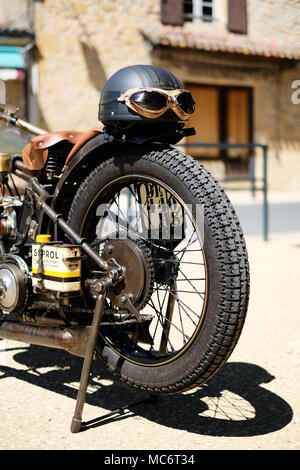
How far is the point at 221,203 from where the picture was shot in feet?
8.30

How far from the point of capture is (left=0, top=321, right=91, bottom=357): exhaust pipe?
2.78 meters

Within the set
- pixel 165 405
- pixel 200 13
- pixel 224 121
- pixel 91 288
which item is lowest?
pixel 165 405

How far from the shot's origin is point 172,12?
15359mm

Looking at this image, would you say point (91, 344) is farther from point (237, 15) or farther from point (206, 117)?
point (237, 15)

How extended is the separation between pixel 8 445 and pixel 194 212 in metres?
1.12

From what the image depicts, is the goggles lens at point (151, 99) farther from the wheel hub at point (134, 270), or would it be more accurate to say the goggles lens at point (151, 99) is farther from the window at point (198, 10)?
the window at point (198, 10)

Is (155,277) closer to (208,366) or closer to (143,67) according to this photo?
(208,366)

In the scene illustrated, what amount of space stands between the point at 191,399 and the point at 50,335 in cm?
71

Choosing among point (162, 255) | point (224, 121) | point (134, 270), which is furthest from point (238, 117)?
point (134, 270)

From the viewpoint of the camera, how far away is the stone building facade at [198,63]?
13789 millimetres

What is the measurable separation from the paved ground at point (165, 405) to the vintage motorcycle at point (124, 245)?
0.54 feet

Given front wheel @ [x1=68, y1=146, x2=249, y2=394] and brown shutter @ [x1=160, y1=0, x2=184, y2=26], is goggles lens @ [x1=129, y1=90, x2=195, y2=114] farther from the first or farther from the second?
brown shutter @ [x1=160, y1=0, x2=184, y2=26]

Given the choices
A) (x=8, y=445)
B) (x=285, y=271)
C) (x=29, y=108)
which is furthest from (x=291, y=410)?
(x=29, y=108)

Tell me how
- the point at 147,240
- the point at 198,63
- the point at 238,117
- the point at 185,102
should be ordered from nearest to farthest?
1. the point at 185,102
2. the point at 147,240
3. the point at 198,63
4. the point at 238,117
